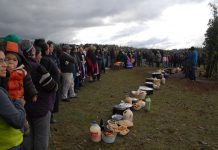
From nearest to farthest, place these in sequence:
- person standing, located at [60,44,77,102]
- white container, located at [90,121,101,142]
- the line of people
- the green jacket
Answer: the green jacket → the line of people → white container, located at [90,121,101,142] → person standing, located at [60,44,77,102]

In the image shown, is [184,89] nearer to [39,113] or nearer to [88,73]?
[88,73]

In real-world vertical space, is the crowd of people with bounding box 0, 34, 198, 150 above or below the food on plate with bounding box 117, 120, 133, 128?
above

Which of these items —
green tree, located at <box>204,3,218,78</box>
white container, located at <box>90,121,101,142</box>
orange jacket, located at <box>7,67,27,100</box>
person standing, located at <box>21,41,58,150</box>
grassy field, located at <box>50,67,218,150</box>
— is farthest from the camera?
green tree, located at <box>204,3,218,78</box>

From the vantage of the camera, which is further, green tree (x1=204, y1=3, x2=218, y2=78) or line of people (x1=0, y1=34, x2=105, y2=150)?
green tree (x1=204, y1=3, x2=218, y2=78)

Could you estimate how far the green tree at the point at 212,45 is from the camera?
18.2 meters

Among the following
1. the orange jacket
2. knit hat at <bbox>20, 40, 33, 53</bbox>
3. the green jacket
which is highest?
knit hat at <bbox>20, 40, 33, 53</bbox>

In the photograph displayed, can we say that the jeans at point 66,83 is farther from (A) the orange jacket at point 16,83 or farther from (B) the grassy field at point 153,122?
(A) the orange jacket at point 16,83

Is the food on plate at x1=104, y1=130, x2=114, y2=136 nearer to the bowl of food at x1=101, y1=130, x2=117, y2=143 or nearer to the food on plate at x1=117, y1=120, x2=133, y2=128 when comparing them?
the bowl of food at x1=101, y1=130, x2=117, y2=143

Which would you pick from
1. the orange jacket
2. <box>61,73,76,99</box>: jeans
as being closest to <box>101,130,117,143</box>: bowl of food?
the orange jacket

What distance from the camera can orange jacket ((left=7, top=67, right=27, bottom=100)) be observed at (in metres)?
3.31

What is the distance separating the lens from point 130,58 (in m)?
26.9

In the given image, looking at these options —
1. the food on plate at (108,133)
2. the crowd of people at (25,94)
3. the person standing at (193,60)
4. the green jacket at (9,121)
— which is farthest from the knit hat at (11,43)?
the person standing at (193,60)

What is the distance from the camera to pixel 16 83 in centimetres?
336

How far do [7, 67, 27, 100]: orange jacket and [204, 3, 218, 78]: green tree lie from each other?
55.4 feet
